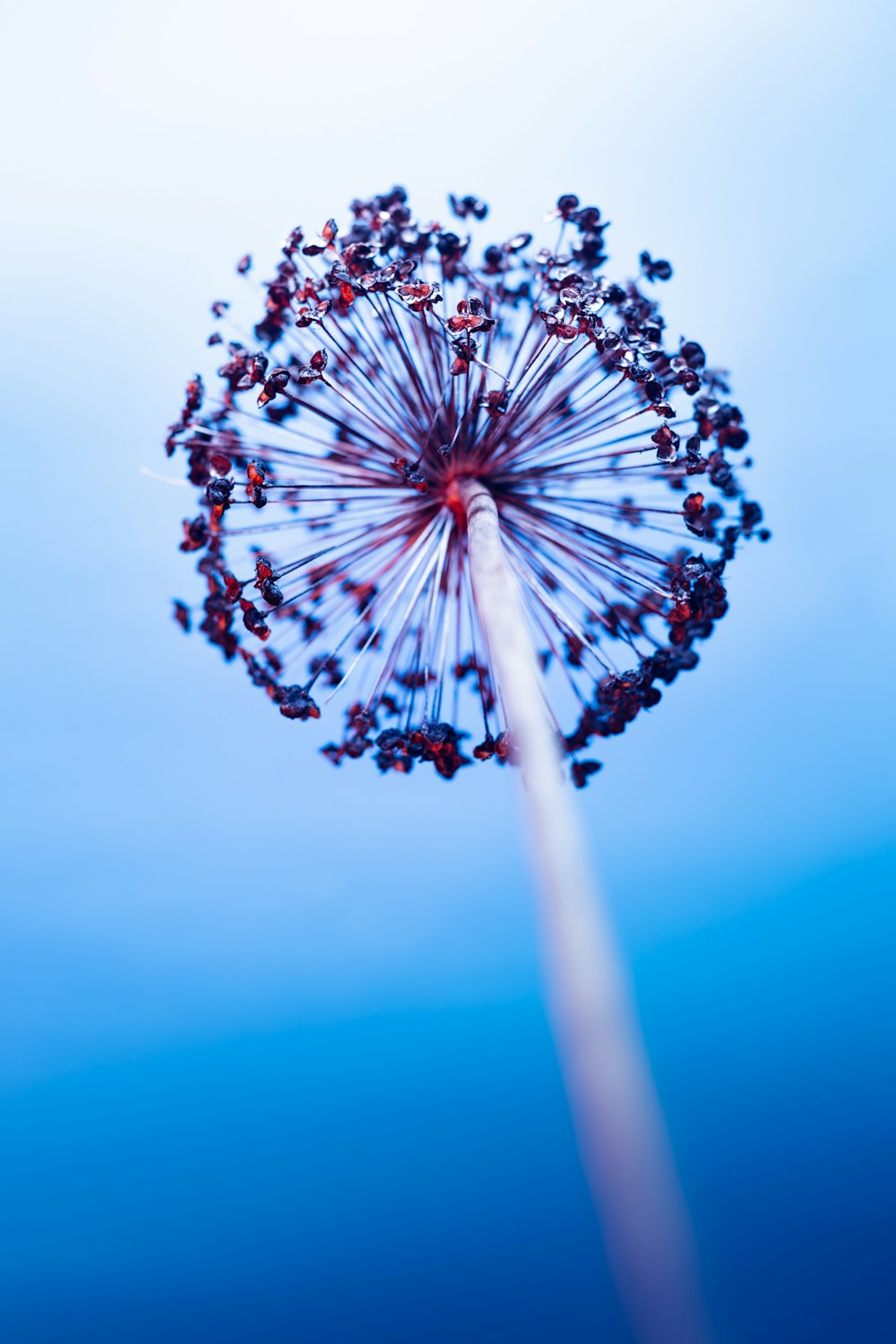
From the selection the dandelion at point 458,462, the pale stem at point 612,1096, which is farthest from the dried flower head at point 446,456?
the pale stem at point 612,1096

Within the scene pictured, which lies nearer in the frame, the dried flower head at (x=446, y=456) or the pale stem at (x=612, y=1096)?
the pale stem at (x=612, y=1096)

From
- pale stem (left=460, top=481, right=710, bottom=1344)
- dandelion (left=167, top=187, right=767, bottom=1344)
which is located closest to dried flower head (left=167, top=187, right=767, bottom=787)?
dandelion (left=167, top=187, right=767, bottom=1344)

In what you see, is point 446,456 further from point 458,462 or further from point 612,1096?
point 612,1096

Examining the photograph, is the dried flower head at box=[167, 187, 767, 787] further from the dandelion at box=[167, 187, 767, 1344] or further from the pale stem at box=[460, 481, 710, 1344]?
the pale stem at box=[460, 481, 710, 1344]

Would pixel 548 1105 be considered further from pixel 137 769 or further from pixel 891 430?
pixel 891 430

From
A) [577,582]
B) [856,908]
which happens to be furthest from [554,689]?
[856,908]

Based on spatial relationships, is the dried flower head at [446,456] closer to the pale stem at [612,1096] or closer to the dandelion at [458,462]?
the dandelion at [458,462]

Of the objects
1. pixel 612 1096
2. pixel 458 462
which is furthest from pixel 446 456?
pixel 612 1096

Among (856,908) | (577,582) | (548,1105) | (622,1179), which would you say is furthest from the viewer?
(856,908)
